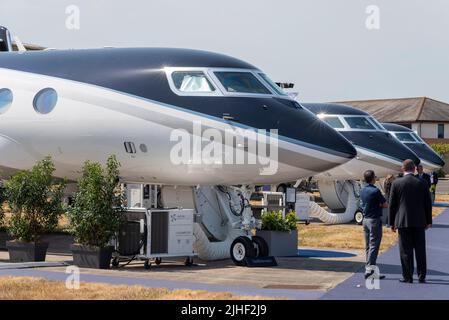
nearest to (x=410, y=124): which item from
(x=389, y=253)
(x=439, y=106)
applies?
(x=439, y=106)

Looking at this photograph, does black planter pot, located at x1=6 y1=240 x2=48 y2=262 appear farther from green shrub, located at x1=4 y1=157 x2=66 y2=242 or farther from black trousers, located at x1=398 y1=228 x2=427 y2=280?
black trousers, located at x1=398 y1=228 x2=427 y2=280

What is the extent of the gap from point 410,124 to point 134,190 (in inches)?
3283

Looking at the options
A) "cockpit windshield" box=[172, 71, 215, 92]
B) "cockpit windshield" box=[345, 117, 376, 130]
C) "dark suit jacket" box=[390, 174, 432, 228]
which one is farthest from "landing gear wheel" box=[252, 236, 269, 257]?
"cockpit windshield" box=[345, 117, 376, 130]

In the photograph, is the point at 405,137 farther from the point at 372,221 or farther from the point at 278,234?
the point at 372,221

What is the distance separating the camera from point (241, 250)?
1712 cm

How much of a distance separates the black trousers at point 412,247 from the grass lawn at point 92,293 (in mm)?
3563

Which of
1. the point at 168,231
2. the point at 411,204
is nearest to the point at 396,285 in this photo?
the point at 411,204

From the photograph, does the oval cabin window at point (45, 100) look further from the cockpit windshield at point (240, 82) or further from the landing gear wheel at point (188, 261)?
the landing gear wheel at point (188, 261)

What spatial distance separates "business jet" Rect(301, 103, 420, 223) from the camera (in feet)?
101

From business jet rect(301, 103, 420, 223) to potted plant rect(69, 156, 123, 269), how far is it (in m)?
14.8

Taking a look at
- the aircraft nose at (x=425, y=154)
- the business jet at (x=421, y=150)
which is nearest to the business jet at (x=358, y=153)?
the business jet at (x=421, y=150)

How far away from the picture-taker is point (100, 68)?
1780 cm

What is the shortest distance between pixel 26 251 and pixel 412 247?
816cm
